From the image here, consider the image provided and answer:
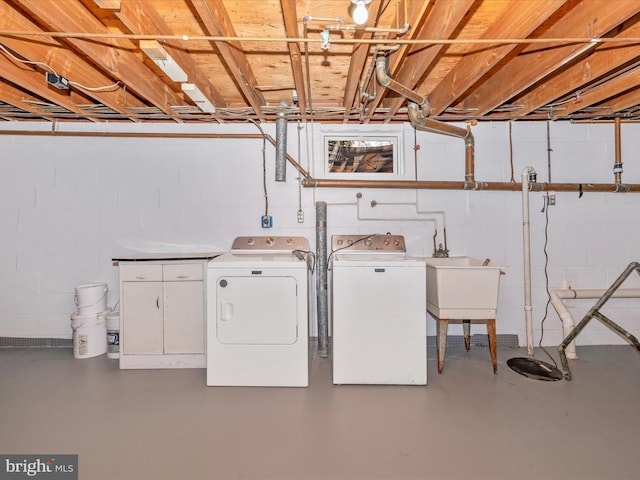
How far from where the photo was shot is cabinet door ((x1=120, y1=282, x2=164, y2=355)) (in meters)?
2.69

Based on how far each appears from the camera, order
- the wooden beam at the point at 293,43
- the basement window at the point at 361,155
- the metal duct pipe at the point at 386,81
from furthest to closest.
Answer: the basement window at the point at 361,155
the metal duct pipe at the point at 386,81
the wooden beam at the point at 293,43

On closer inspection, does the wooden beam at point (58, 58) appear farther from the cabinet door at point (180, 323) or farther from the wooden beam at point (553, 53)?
the wooden beam at point (553, 53)

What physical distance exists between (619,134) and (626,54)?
58.0 inches

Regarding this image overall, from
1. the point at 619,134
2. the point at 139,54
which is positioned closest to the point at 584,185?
the point at 619,134

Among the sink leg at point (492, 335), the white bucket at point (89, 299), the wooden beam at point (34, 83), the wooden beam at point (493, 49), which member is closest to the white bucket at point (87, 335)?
the white bucket at point (89, 299)

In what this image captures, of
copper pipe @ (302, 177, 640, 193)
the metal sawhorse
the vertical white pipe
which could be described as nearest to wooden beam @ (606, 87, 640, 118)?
copper pipe @ (302, 177, 640, 193)

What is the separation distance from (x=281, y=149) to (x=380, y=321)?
180 cm

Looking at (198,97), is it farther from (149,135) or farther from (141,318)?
(141,318)

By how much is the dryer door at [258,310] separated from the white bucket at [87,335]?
4.74 feet

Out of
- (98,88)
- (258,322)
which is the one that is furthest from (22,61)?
(258,322)

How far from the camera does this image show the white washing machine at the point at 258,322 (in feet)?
7.75

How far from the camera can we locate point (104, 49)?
2025 millimetres

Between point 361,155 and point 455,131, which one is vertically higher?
point 455,131

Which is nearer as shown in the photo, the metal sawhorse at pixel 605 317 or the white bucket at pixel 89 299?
the metal sawhorse at pixel 605 317
